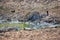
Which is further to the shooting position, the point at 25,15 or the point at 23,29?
the point at 25,15

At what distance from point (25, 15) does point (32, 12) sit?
0.87 feet

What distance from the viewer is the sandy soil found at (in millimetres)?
4523

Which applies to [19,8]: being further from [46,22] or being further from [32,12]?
[46,22]

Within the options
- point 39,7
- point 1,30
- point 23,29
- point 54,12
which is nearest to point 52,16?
point 54,12

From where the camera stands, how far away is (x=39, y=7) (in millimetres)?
6652

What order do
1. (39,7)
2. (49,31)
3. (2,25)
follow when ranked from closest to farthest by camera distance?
(49,31) < (2,25) < (39,7)

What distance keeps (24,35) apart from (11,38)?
0.35 m

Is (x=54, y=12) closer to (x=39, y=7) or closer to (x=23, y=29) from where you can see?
(x=39, y=7)

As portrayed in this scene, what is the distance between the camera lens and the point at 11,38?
454 cm

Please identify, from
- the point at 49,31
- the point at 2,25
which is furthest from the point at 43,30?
the point at 2,25

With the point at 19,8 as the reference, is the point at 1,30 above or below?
below

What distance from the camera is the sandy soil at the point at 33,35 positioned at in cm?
452

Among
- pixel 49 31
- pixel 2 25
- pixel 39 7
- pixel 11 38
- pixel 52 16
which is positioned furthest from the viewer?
pixel 39 7

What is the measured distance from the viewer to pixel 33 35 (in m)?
4.68
